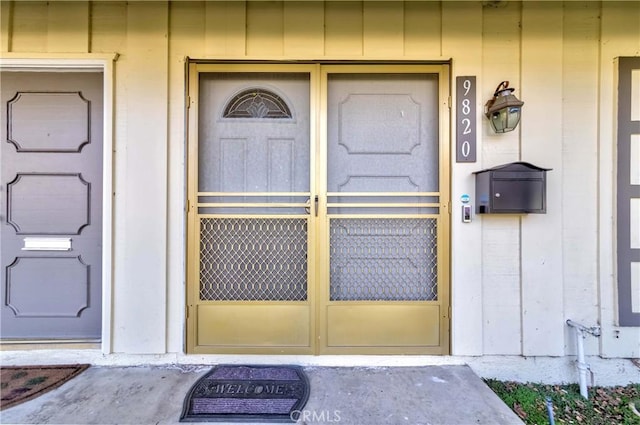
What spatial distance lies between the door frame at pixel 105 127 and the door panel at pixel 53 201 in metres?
0.12

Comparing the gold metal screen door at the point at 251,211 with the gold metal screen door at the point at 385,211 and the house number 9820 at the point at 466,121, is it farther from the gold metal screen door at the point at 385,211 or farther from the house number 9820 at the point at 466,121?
the house number 9820 at the point at 466,121

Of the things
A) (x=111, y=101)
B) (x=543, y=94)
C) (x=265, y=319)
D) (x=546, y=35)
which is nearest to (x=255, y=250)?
(x=265, y=319)

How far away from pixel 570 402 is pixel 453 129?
210 centimetres

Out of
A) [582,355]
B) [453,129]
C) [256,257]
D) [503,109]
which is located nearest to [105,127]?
[256,257]

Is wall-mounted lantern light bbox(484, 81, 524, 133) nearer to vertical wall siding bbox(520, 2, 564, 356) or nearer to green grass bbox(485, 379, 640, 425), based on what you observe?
vertical wall siding bbox(520, 2, 564, 356)

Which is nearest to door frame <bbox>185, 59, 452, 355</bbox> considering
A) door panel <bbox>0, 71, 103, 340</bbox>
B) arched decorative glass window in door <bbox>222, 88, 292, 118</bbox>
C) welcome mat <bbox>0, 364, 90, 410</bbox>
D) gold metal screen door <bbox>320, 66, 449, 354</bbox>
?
gold metal screen door <bbox>320, 66, 449, 354</bbox>

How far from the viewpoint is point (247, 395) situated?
183 cm

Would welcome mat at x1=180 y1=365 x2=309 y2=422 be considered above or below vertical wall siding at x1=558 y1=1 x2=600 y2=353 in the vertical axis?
below

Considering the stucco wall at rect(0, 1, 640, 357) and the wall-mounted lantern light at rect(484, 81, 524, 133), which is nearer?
the wall-mounted lantern light at rect(484, 81, 524, 133)

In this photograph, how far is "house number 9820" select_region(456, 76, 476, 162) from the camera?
7.21 ft

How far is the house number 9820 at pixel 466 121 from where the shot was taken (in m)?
2.20

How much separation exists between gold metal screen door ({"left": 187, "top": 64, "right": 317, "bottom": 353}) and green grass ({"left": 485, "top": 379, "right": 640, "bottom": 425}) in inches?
57.3

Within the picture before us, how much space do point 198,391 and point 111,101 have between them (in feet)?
7.00

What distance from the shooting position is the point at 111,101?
2.17 meters
